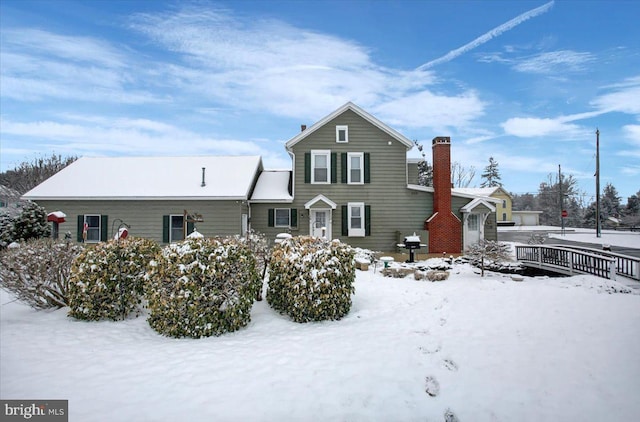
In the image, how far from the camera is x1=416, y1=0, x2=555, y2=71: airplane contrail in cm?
939

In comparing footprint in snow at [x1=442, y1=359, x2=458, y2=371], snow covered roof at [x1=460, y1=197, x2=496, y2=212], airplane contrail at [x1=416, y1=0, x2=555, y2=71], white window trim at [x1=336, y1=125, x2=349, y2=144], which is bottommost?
footprint in snow at [x1=442, y1=359, x2=458, y2=371]

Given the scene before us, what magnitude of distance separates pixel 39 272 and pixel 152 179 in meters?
11.4

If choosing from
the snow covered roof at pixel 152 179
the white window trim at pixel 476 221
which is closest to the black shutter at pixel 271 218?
the snow covered roof at pixel 152 179

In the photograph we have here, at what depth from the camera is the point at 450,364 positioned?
5.21 metres

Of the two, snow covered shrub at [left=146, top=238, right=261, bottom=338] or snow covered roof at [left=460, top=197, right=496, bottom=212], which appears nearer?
snow covered shrub at [left=146, top=238, right=261, bottom=338]

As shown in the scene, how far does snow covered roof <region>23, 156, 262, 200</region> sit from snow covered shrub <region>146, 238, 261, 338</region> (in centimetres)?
990

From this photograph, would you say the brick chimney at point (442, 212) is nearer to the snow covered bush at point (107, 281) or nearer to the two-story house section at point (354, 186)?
the two-story house section at point (354, 186)

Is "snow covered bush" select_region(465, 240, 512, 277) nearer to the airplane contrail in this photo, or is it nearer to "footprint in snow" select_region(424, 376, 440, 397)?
the airplane contrail

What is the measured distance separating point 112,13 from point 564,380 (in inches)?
485

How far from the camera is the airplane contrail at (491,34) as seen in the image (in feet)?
30.8

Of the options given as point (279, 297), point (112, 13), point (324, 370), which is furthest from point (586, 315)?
point (112, 13)

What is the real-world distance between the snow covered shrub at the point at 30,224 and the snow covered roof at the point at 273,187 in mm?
8494

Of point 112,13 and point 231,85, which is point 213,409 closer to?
point 112,13

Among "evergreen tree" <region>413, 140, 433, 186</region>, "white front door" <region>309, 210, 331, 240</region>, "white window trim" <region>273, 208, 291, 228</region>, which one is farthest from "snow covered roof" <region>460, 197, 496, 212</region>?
"evergreen tree" <region>413, 140, 433, 186</region>
